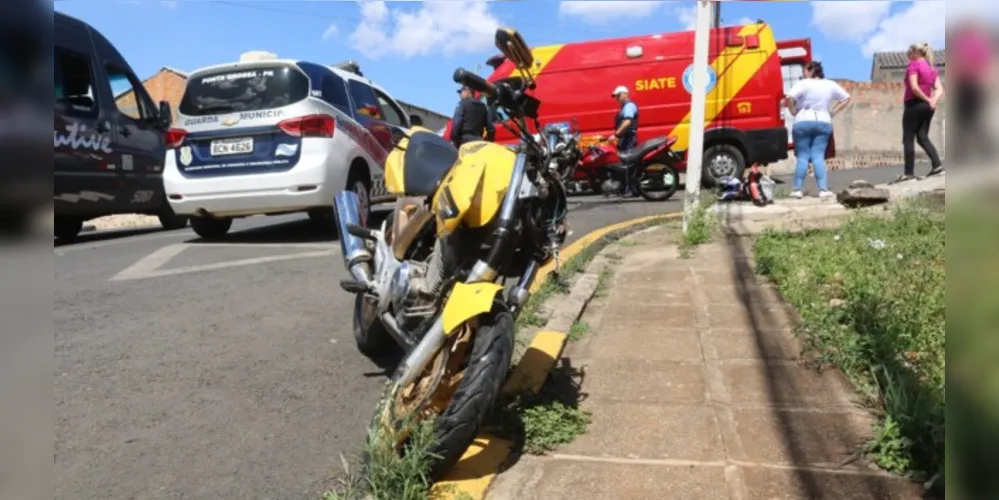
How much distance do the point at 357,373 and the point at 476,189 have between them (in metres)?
1.32

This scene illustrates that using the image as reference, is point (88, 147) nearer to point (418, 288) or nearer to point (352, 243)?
point (352, 243)

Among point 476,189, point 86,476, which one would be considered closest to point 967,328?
Answer: point 476,189

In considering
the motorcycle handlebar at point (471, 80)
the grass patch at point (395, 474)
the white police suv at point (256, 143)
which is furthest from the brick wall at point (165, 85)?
the grass patch at point (395, 474)

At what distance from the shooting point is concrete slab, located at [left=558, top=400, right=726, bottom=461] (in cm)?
246

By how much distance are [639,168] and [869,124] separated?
16.5m

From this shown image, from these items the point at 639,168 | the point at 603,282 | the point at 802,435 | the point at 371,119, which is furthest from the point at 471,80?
the point at 639,168

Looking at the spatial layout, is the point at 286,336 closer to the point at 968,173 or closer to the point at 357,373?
the point at 357,373

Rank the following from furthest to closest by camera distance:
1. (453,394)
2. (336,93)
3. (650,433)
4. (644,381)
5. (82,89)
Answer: (336,93) < (82,89) < (644,381) < (650,433) < (453,394)

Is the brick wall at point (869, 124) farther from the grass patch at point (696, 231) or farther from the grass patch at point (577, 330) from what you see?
the grass patch at point (577, 330)

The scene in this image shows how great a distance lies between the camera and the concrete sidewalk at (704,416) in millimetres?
2219

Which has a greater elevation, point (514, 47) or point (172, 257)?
point (514, 47)

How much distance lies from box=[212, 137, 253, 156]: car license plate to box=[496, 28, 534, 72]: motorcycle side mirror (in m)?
4.76

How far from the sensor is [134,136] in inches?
324

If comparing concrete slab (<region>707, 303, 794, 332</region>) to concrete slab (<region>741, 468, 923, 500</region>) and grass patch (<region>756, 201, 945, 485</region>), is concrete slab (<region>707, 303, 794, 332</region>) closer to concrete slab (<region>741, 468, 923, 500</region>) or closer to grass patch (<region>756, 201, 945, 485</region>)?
grass patch (<region>756, 201, 945, 485</region>)
